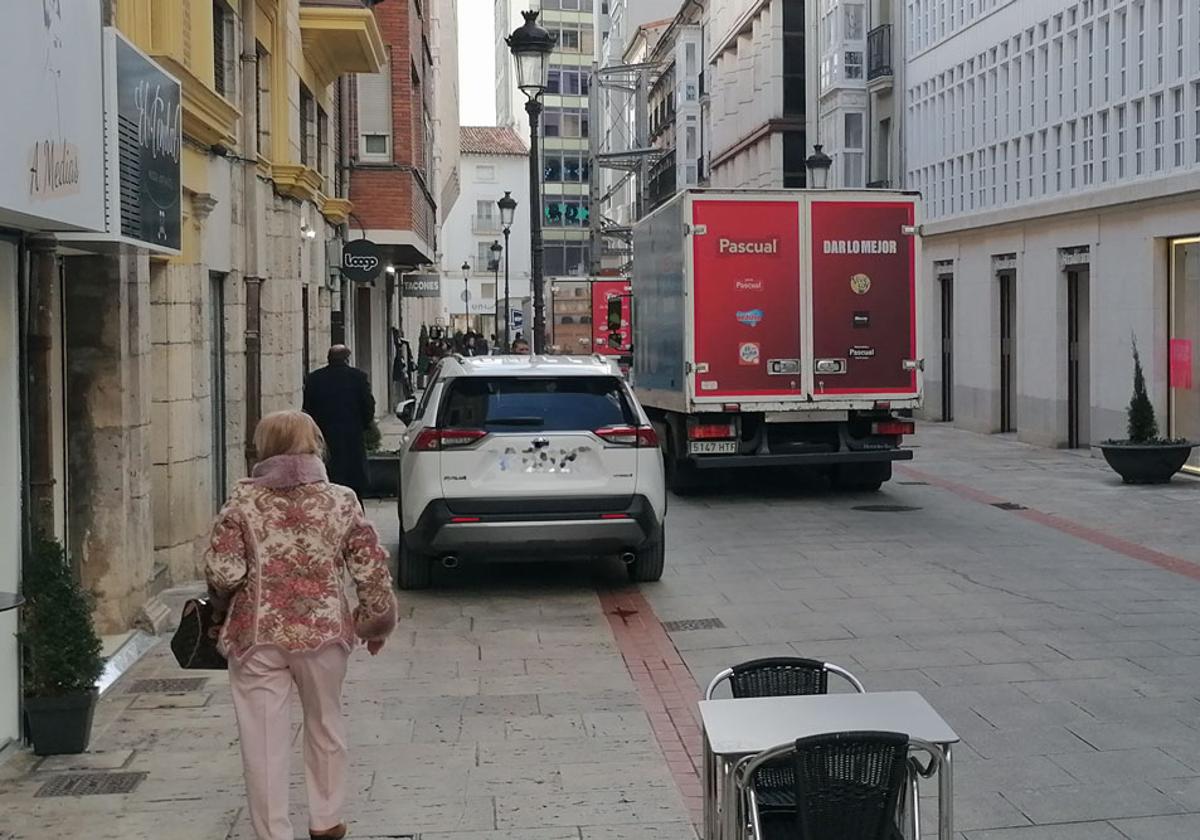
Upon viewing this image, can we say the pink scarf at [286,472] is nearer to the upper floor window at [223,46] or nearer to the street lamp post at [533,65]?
the upper floor window at [223,46]

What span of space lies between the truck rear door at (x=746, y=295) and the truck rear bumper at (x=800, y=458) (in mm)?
703

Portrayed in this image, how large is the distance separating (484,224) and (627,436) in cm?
8960

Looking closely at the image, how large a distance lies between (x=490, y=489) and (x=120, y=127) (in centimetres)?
385

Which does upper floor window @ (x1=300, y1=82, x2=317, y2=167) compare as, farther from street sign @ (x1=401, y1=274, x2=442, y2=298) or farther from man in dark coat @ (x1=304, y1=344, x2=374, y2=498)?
street sign @ (x1=401, y1=274, x2=442, y2=298)

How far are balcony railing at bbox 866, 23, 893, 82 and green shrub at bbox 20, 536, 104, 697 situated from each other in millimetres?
28542

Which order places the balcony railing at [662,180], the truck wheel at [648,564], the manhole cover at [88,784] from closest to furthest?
the manhole cover at [88,784], the truck wheel at [648,564], the balcony railing at [662,180]

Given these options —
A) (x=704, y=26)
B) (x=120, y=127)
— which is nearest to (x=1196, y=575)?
(x=120, y=127)

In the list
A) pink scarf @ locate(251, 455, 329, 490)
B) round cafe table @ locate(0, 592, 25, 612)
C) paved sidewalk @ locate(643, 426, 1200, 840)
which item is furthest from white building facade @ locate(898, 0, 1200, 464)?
round cafe table @ locate(0, 592, 25, 612)

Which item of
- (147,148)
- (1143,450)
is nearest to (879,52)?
(1143,450)

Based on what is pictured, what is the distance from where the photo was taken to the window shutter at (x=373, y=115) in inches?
1032

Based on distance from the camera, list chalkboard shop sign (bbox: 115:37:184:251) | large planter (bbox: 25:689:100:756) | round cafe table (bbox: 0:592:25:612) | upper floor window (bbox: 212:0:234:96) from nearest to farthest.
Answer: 1. round cafe table (bbox: 0:592:25:612)
2. large planter (bbox: 25:689:100:756)
3. chalkboard shop sign (bbox: 115:37:184:251)
4. upper floor window (bbox: 212:0:234:96)

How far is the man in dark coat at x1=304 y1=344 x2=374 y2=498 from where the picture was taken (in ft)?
41.6

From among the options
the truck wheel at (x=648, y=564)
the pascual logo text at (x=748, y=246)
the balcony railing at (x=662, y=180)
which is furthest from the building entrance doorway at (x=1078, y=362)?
the balcony railing at (x=662, y=180)

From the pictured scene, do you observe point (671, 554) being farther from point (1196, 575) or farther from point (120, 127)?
point (120, 127)
